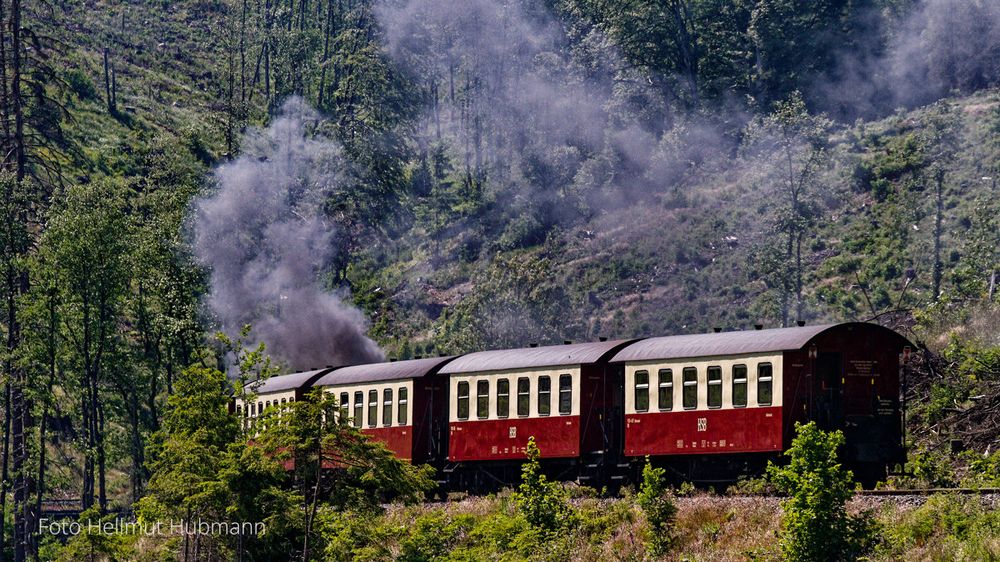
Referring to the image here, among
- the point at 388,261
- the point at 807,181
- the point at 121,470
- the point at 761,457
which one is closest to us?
the point at 761,457

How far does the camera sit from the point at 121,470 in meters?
70.0

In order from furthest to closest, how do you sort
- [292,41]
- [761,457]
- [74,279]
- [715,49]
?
[292,41] → [715,49] → [74,279] → [761,457]

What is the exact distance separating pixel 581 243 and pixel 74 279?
128 feet

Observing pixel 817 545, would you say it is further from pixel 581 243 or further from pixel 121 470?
pixel 581 243

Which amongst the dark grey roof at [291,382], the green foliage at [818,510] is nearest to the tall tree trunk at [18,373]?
the dark grey roof at [291,382]

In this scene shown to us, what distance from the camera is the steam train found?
90.3ft

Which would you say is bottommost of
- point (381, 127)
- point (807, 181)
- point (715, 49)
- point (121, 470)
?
point (121, 470)

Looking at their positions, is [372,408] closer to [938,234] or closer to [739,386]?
[739,386]

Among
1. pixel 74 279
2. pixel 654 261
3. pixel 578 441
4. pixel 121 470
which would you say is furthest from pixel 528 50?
pixel 578 441

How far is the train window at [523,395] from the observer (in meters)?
32.9

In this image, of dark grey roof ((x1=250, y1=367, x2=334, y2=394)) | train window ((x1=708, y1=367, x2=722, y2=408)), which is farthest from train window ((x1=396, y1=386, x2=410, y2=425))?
train window ((x1=708, y1=367, x2=722, y2=408))

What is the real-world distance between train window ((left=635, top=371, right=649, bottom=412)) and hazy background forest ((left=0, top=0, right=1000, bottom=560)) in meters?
7.63

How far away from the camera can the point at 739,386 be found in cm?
2791

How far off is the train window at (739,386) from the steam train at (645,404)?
2 cm
